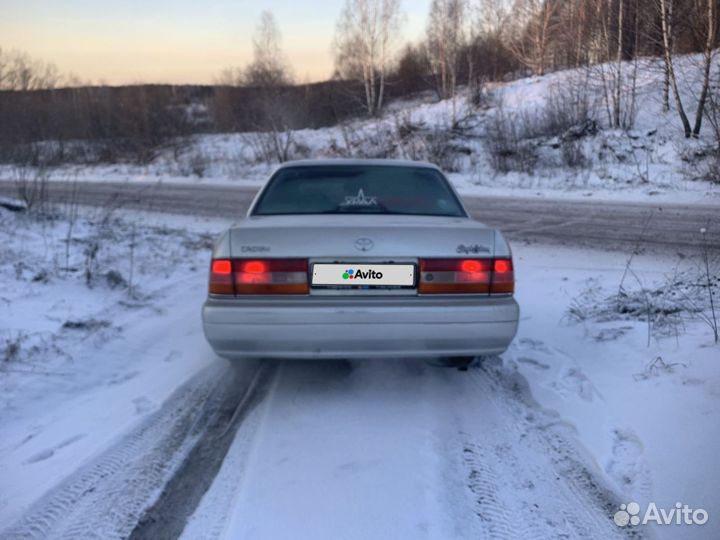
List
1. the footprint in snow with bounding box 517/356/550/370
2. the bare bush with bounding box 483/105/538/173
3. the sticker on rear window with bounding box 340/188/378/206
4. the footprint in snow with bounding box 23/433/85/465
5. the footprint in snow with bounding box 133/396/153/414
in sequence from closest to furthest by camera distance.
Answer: the footprint in snow with bounding box 23/433/85/465 < the footprint in snow with bounding box 133/396/153/414 < the sticker on rear window with bounding box 340/188/378/206 < the footprint in snow with bounding box 517/356/550/370 < the bare bush with bounding box 483/105/538/173

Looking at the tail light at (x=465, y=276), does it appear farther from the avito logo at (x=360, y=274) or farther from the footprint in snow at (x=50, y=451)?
the footprint in snow at (x=50, y=451)

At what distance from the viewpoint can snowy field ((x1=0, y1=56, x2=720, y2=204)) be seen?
49.4 ft

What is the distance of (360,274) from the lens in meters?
3.03

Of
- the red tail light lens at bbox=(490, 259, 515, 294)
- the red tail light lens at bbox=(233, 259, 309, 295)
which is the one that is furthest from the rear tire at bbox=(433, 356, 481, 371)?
the red tail light lens at bbox=(233, 259, 309, 295)

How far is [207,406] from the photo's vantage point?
130 inches

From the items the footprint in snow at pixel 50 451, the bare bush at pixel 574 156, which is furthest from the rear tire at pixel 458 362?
the bare bush at pixel 574 156

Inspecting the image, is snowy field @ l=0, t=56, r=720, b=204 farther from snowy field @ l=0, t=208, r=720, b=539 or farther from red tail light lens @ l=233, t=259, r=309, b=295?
red tail light lens @ l=233, t=259, r=309, b=295

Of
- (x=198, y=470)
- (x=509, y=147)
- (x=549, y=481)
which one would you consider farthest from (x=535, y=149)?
(x=198, y=470)

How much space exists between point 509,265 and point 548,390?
874 mm

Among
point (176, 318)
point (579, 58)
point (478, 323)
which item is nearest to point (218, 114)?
point (579, 58)

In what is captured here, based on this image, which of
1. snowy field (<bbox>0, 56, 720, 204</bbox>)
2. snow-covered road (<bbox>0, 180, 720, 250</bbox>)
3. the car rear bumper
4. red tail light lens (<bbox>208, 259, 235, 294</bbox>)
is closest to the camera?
the car rear bumper

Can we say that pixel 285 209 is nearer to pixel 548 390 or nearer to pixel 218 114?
pixel 548 390

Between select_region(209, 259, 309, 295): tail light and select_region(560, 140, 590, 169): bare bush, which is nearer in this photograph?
select_region(209, 259, 309, 295): tail light

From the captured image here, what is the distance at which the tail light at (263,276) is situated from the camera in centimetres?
303
